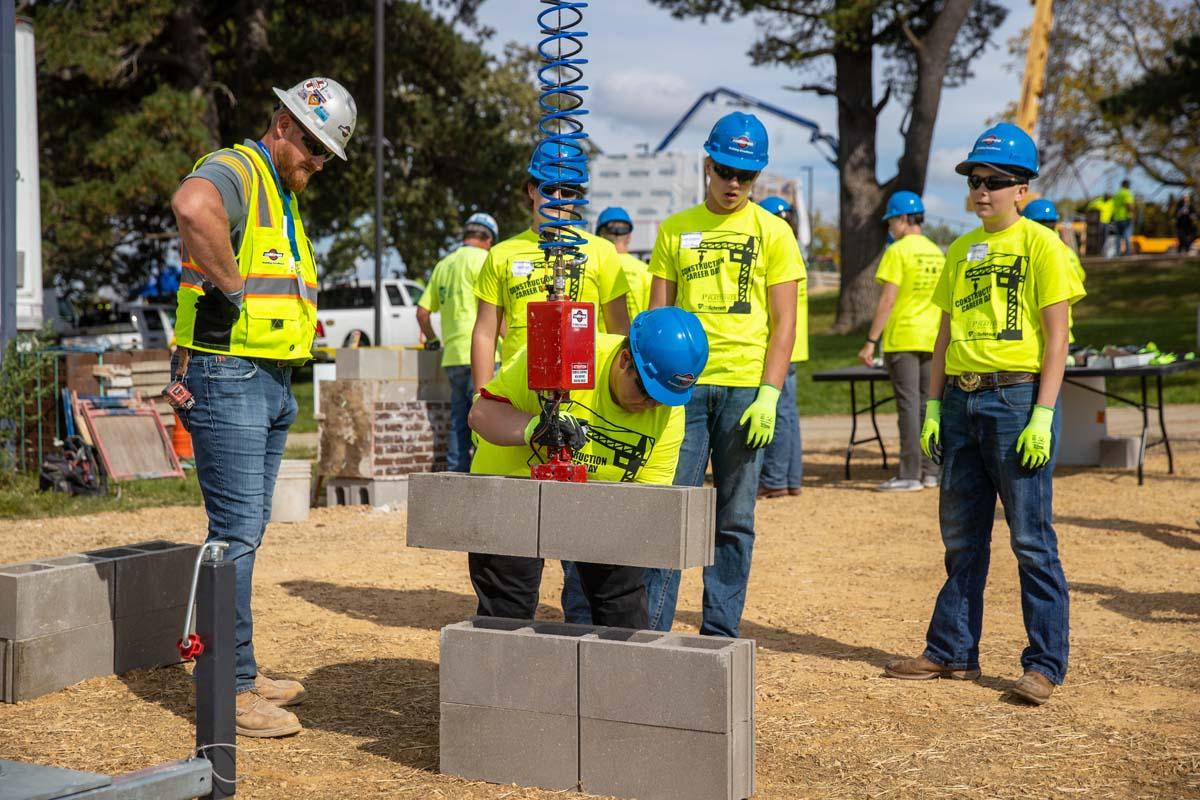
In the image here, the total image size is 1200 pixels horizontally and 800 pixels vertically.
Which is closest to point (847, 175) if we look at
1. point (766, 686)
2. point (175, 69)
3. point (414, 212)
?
point (414, 212)

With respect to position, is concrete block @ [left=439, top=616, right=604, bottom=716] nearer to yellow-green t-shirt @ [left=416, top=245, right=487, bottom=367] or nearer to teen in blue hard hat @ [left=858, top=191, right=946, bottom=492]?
yellow-green t-shirt @ [left=416, top=245, right=487, bottom=367]

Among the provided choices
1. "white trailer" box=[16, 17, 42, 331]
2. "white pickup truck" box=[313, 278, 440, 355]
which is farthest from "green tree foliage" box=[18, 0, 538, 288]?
"white trailer" box=[16, 17, 42, 331]

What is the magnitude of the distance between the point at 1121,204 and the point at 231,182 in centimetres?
3139

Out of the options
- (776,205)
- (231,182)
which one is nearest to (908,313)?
(776,205)

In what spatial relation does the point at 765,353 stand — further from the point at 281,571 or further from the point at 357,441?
the point at 357,441

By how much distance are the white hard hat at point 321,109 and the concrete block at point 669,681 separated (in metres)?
→ 1.84

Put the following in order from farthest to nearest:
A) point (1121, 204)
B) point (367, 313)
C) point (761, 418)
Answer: point (1121, 204), point (367, 313), point (761, 418)

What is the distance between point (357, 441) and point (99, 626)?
4.65 meters

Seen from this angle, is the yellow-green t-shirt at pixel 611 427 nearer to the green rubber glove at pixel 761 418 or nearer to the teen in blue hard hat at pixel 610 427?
the teen in blue hard hat at pixel 610 427

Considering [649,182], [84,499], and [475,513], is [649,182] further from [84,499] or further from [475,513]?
[475,513]

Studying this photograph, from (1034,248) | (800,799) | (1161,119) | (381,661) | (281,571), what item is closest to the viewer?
(800,799)

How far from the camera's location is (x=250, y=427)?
4301 millimetres

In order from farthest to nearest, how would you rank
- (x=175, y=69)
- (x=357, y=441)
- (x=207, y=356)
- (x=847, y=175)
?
(x=847, y=175) < (x=175, y=69) < (x=357, y=441) < (x=207, y=356)

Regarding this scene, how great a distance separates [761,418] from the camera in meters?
4.80
